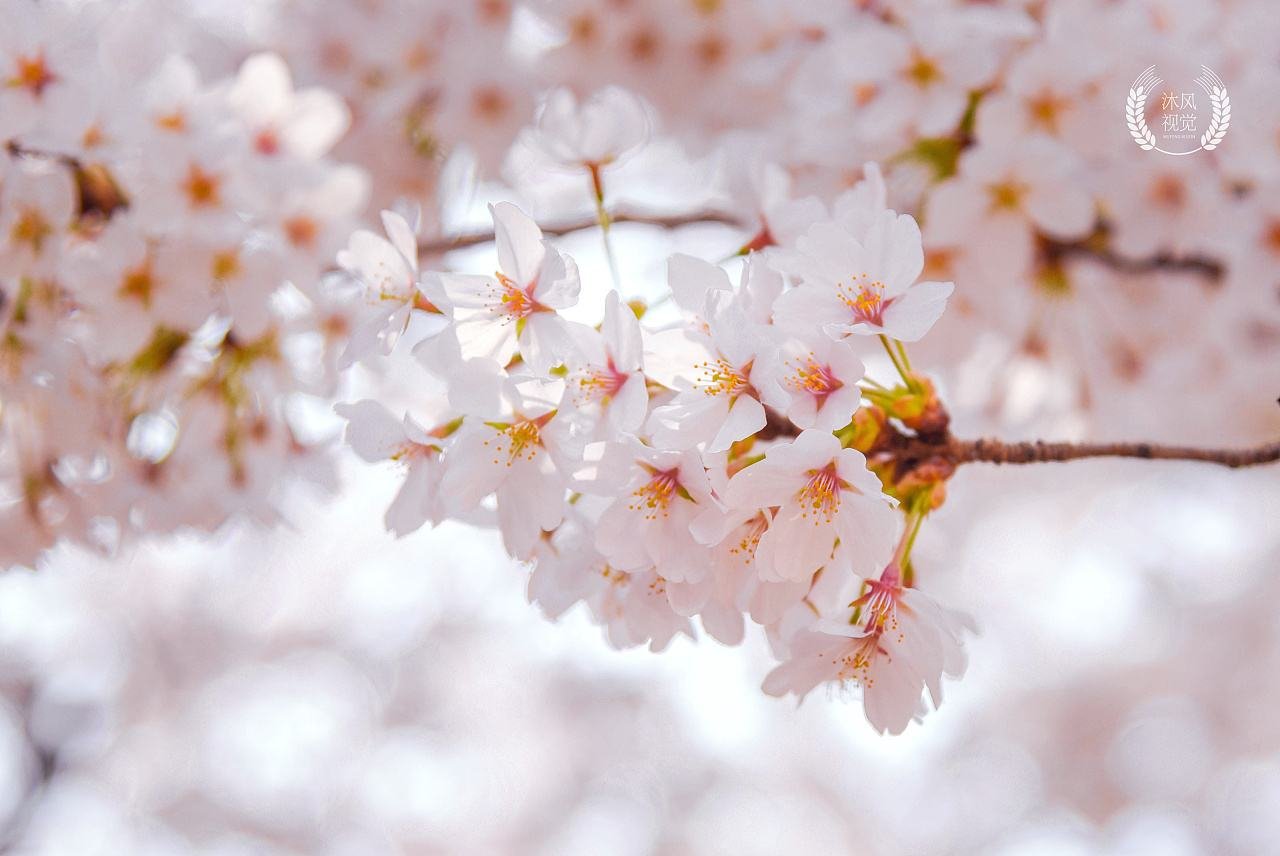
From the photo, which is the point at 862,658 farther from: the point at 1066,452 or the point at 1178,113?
the point at 1178,113

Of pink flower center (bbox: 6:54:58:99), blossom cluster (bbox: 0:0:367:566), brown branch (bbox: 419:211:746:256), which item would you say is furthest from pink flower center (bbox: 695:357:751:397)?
pink flower center (bbox: 6:54:58:99)

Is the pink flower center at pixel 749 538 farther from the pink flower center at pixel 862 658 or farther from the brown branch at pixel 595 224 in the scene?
the brown branch at pixel 595 224

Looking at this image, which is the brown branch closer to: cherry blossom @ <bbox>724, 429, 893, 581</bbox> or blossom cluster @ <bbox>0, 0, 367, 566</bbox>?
blossom cluster @ <bbox>0, 0, 367, 566</bbox>

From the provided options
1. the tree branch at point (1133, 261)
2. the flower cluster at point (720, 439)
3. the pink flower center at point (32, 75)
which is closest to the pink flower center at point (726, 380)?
the flower cluster at point (720, 439)

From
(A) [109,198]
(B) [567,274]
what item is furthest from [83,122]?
(B) [567,274]

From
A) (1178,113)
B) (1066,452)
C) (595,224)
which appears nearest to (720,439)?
(1066,452)

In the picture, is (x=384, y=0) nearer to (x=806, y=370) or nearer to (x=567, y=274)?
(x=567, y=274)

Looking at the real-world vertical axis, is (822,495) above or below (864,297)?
below

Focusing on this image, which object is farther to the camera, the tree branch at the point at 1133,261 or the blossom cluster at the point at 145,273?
the tree branch at the point at 1133,261
